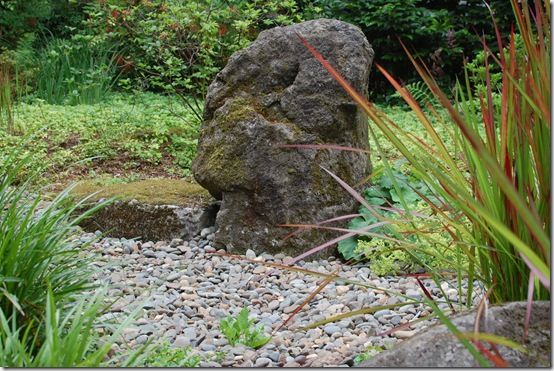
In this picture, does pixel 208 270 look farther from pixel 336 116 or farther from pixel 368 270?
pixel 336 116

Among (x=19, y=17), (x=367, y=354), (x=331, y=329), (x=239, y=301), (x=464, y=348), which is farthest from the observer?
(x=19, y=17)

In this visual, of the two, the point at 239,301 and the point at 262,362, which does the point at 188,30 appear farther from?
the point at 262,362

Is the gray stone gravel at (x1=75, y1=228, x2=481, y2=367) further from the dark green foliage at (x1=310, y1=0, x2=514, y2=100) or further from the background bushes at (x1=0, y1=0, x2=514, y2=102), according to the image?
the dark green foliage at (x1=310, y1=0, x2=514, y2=100)

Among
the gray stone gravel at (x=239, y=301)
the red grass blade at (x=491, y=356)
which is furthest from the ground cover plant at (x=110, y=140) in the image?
the red grass blade at (x=491, y=356)

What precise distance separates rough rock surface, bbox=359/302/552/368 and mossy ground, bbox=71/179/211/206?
10.5 feet

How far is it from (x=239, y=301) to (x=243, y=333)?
0.66 metres

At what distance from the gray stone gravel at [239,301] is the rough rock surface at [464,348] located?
0.81 metres

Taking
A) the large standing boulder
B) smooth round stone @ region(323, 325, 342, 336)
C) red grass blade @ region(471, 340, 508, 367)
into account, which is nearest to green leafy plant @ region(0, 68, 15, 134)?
the large standing boulder

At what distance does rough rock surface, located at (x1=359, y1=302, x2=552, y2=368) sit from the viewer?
1641 mm

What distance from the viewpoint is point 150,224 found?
475 cm

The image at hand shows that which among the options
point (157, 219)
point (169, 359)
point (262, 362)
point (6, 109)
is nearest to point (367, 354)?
point (262, 362)

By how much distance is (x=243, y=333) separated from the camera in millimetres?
3074

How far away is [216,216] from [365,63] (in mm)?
1391

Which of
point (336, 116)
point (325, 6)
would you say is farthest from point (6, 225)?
point (325, 6)
